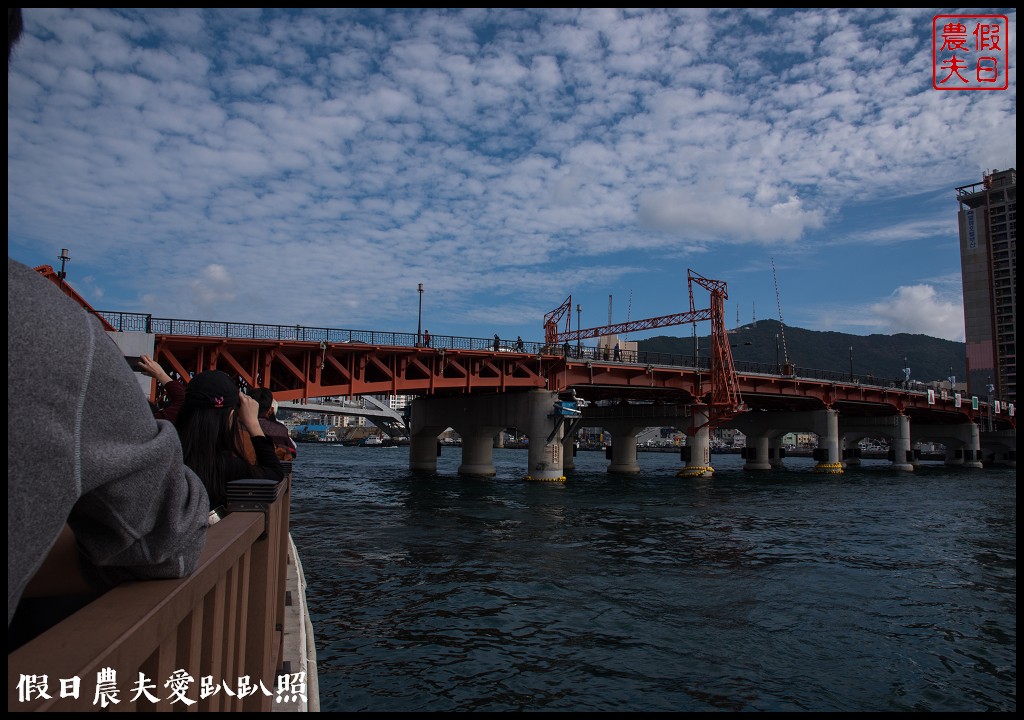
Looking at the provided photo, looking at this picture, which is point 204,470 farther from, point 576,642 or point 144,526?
point 576,642

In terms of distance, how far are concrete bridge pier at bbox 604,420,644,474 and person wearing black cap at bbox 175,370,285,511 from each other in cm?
6433

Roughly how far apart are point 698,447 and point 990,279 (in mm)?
112220

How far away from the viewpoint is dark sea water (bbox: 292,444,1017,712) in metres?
8.63

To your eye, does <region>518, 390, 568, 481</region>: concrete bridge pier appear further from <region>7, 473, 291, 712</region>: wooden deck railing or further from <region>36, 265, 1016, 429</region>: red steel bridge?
<region>7, 473, 291, 712</region>: wooden deck railing

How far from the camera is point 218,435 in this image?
5.11 m

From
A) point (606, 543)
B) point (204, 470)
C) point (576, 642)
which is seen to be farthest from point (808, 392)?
point (204, 470)

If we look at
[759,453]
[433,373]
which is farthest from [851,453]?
[433,373]

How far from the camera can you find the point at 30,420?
144 cm

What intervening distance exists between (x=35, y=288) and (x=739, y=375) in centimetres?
6385

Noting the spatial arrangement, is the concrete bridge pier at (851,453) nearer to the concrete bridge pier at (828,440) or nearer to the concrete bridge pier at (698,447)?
the concrete bridge pier at (828,440)

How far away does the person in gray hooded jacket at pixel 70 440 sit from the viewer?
1430 mm

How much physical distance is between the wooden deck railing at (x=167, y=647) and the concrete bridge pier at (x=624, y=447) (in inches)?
2595

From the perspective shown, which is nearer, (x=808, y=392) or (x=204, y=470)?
(x=204, y=470)

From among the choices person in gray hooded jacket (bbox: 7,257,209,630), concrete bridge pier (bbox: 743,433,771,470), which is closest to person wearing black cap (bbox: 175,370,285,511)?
person in gray hooded jacket (bbox: 7,257,209,630)
